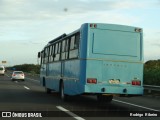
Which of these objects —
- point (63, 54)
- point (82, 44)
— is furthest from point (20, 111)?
point (63, 54)

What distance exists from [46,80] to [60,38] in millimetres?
4976

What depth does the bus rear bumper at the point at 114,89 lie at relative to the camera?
15.4 metres

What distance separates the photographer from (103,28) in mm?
15805

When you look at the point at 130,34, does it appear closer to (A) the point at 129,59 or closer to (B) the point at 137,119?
(A) the point at 129,59

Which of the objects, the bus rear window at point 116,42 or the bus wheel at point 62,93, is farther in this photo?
the bus wheel at point 62,93

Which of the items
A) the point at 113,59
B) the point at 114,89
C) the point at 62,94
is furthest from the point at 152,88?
the point at 113,59

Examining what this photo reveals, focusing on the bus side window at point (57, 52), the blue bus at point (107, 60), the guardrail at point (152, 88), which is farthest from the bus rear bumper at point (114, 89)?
the guardrail at point (152, 88)

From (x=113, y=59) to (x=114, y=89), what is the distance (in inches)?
47.0

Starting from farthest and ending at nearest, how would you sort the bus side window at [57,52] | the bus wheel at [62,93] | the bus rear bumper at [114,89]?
the bus side window at [57,52] < the bus wheel at [62,93] < the bus rear bumper at [114,89]

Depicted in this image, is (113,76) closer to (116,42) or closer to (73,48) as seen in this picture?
(116,42)

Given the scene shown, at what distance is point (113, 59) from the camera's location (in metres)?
Result: 15.8

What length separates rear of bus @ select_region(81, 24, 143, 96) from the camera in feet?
50.9

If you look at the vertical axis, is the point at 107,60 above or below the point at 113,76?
above

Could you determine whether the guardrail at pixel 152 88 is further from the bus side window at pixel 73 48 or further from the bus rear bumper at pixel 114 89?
the bus side window at pixel 73 48
